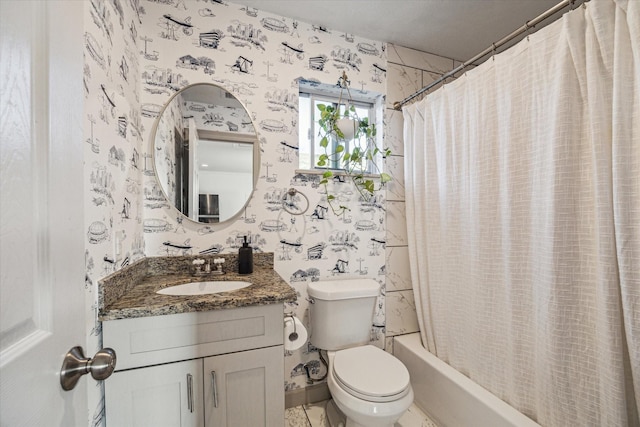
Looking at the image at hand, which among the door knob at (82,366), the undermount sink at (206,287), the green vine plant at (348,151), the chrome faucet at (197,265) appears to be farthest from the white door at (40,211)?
Result: the green vine plant at (348,151)

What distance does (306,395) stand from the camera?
1.65 m

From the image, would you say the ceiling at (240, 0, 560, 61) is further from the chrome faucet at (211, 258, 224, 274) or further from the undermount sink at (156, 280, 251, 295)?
the undermount sink at (156, 280, 251, 295)

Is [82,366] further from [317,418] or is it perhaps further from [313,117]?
[313,117]

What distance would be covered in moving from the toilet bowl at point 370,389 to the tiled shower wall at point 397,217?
50 centimetres

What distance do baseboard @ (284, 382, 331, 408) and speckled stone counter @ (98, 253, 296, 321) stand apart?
0.80 m

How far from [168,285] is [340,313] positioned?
916 mm

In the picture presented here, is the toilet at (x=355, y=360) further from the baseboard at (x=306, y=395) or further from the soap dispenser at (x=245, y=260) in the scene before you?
the soap dispenser at (x=245, y=260)

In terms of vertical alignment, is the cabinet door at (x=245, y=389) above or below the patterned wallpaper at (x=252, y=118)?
below

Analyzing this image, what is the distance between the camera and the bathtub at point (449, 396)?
1183 mm

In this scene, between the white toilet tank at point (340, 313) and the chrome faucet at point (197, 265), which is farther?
the white toilet tank at point (340, 313)

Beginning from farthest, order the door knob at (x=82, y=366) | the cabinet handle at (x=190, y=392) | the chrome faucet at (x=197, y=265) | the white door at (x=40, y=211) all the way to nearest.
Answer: the chrome faucet at (x=197, y=265)
the cabinet handle at (x=190, y=392)
the door knob at (x=82, y=366)
the white door at (x=40, y=211)

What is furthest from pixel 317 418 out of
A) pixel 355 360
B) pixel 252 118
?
pixel 252 118

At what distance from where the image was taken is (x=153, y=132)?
1424mm

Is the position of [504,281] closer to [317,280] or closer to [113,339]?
[317,280]
